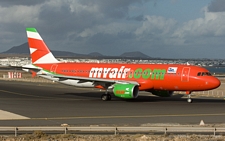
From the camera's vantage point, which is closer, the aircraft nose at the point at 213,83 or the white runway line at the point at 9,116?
the white runway line at the point at 9,116

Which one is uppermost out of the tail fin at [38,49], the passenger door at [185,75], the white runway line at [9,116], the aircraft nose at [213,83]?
the tail fin at [38,49]

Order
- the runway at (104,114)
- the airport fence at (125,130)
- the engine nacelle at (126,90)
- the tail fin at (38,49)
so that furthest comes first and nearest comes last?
the tail fin at (38,49) → the engine nacelle at (126,90) → the runway at (104,114) → the airport fence at (125,130)

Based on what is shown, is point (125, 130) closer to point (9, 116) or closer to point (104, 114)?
point (104, 114)

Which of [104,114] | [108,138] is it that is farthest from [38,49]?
[108,138]

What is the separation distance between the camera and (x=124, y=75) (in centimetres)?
4625

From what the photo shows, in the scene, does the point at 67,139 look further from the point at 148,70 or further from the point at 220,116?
the point at 148,70

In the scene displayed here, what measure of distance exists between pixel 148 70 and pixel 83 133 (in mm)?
23020

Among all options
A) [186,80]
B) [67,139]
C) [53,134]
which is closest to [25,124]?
[53,134]

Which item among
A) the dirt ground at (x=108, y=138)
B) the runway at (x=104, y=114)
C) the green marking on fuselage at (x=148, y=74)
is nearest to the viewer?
the dirt ground at (x=108, y=138)

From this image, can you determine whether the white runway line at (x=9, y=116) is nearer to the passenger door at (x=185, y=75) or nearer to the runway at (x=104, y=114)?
the runway at (x=104, y=114)

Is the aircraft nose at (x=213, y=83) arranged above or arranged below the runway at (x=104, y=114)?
above

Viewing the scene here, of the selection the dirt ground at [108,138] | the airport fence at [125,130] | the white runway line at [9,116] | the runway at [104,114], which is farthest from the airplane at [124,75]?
the dirt ground at [108,138]

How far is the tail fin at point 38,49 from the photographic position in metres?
53.5

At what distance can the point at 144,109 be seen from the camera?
1479 inches
